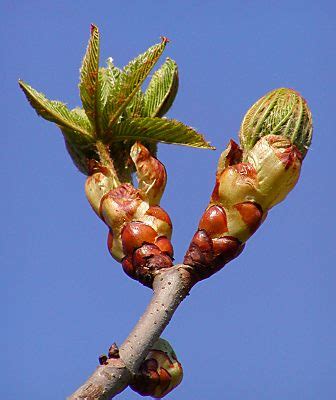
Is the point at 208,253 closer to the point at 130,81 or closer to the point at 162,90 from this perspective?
the point at 130,81

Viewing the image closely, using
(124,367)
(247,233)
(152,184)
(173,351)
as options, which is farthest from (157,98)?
(124,367)

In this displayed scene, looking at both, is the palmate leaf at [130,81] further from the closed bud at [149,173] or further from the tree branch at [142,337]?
the tree branch at [142,337]

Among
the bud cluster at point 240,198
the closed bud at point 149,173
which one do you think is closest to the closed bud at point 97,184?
the closed bud at point 149,173

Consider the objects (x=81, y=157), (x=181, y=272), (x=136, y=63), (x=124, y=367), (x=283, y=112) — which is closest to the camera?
(x=124, y=367)

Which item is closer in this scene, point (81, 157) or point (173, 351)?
point (173, 351)

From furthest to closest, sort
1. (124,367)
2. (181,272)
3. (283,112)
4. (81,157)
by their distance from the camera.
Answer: (81,157) → (283,112) → (181,272) → (124,367)

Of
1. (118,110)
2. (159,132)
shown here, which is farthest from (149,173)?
(118,110)

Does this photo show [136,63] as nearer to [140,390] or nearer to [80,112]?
[80,112]

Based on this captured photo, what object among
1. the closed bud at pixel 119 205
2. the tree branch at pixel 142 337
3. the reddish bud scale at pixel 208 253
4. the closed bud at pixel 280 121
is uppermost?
the closed bud at pixel 280 121
